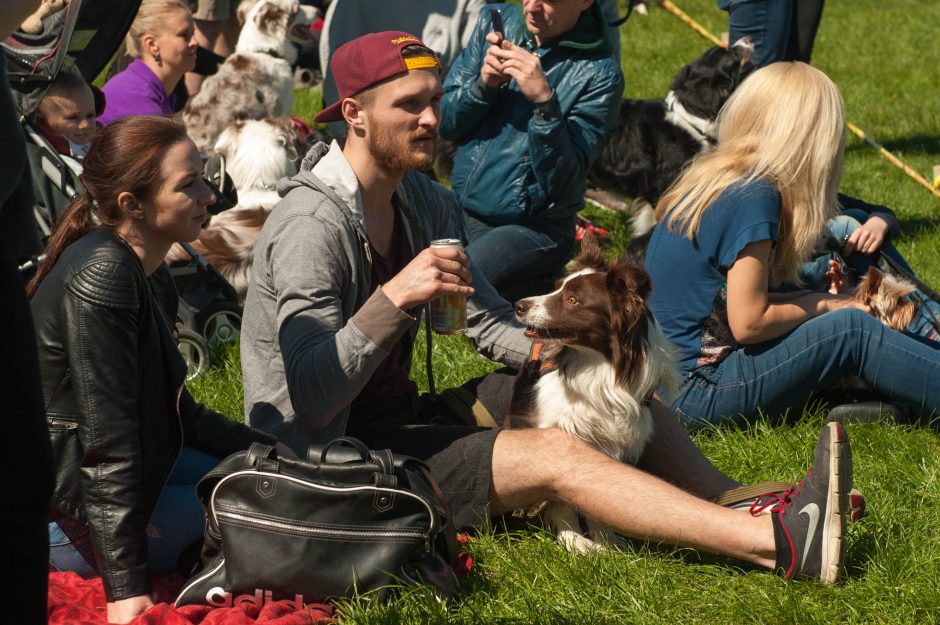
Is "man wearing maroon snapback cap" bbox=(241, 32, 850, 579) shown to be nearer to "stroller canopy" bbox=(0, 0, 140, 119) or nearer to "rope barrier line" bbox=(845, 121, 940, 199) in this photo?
"stroller canopy" bbox=(0, 0, 140, 119)

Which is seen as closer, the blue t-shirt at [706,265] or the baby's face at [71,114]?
the blue t-shirt at [706,265]

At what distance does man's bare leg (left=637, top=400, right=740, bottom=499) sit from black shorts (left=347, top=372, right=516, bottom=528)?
0.59 m

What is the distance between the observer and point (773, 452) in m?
4.06

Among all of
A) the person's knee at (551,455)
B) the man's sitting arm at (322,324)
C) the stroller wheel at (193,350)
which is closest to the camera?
the man's sitting arm at (322,324)

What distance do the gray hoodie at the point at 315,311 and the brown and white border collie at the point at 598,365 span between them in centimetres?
47

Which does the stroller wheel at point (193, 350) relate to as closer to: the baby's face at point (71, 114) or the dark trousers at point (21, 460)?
the baby's face at point (71, 114)

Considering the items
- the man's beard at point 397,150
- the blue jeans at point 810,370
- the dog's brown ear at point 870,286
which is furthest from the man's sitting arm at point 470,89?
the dog's brown ear at point 870,286

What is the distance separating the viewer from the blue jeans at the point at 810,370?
4109mm

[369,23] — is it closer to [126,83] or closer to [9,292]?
[126,83]

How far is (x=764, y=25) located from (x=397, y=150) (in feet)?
16.2

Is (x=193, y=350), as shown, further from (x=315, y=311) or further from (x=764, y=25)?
(x=764, y=25)

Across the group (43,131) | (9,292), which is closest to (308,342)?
(9,292)

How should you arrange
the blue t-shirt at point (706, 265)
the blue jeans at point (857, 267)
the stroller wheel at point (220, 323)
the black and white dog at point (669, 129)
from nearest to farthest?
the blue t-shirt at point (706, 265) < the blue jeans at point (857, 267) < the stroller wheel at point (220, 323) < the black and white dog at point (669, 129)

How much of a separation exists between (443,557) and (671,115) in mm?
5102
